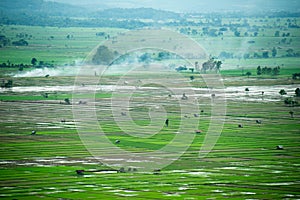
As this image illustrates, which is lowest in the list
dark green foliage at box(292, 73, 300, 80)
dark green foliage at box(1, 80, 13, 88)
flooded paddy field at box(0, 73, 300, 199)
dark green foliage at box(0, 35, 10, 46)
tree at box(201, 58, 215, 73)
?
A: flooded paddy field at box(0, 73, 300, 199)

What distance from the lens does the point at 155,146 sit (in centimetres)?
5044

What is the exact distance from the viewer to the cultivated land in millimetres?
37531

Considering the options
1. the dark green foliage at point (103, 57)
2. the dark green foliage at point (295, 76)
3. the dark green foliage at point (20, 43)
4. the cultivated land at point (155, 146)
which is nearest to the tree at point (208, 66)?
the cultivated land at point (155, 146)

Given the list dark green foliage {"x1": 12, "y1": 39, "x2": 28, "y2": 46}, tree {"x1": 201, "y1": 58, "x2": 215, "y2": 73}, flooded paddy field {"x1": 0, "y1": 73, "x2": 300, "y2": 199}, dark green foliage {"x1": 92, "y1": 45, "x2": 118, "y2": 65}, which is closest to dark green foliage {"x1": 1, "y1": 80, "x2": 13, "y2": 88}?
flooded paddy field {"x1": 0, "y1": 73, "x2": 300, "y2": 199}

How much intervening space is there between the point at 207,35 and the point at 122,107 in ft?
352

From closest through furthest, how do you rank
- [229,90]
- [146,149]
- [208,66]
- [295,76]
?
[146,149] < [229,90] < [295,76] < [208,66]

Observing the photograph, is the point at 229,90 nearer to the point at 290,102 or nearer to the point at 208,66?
the point at 290,102

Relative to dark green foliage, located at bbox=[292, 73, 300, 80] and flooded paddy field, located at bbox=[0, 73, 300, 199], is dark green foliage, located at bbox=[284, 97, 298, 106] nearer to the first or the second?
flooded paddy field, located at bbox=[0, 73, 300, 199]

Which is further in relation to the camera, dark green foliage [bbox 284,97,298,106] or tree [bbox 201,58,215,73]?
tree [bbox 201,58,215,73]

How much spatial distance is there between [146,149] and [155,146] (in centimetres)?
138

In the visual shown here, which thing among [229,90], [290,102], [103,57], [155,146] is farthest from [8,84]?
[155,146]

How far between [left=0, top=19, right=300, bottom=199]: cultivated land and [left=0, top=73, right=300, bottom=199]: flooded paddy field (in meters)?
0.06

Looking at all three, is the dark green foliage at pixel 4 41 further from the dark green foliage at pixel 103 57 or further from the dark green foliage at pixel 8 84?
the dark green foliage at pixel 8 84

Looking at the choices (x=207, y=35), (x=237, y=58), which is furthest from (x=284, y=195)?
(x=207, y=35)
